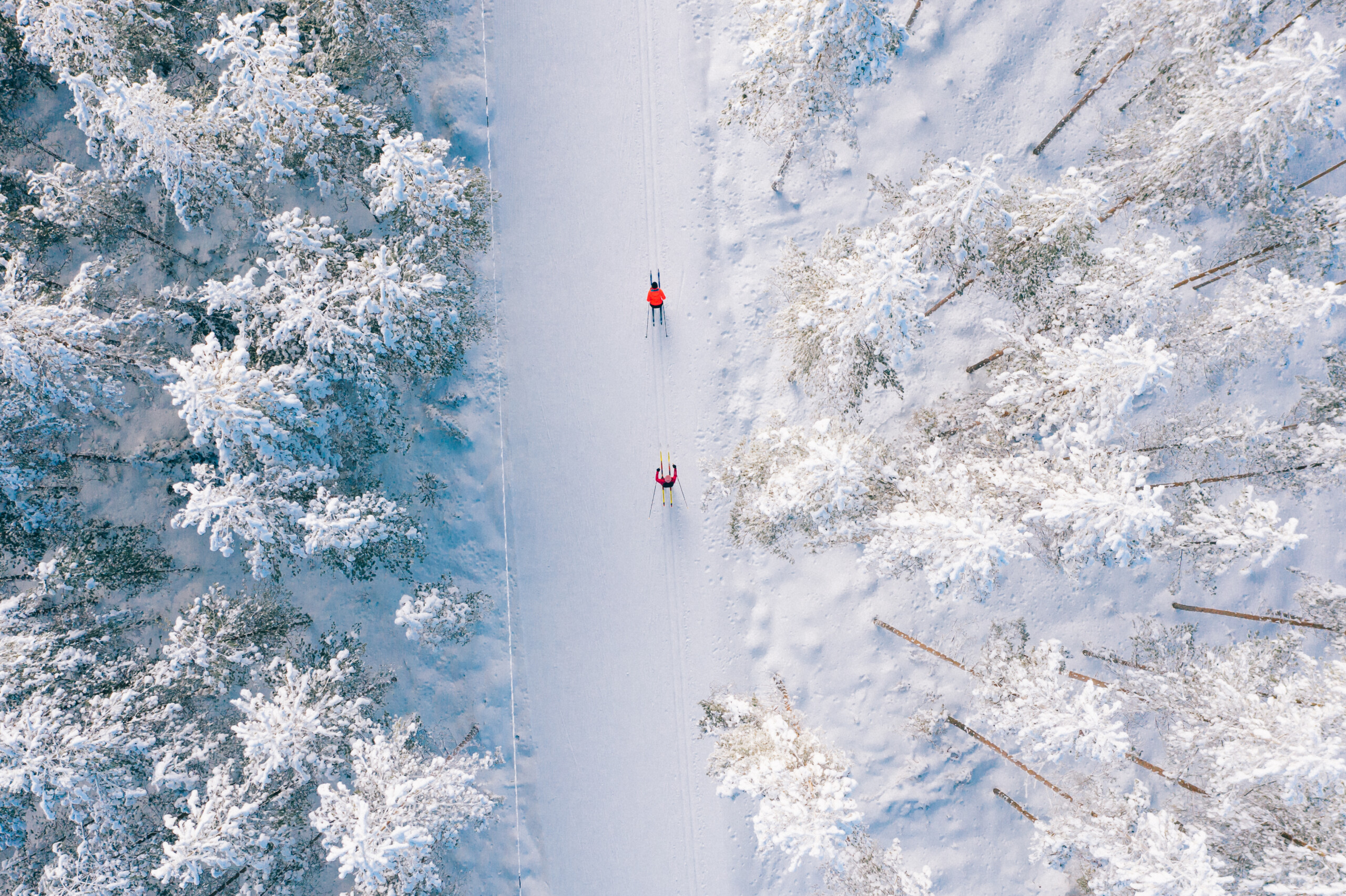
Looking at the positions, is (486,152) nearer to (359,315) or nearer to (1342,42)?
(359,315)

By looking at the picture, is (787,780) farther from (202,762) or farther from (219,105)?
(219,105)

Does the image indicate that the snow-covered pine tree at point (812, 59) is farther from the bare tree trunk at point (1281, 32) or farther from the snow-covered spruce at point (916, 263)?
the bare tree trunk at point (1281, 32)

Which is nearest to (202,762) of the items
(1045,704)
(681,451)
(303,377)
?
(303,377)

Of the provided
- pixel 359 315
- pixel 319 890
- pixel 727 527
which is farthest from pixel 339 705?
pixel 727 527

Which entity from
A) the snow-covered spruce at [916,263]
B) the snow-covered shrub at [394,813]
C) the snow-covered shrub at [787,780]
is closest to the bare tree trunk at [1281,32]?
the snow-covered spruce at [916,263]

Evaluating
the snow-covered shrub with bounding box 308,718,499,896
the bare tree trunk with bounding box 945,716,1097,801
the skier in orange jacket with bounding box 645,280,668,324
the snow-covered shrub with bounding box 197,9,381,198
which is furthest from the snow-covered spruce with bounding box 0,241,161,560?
the bare tree trunk with bounding box 945,716,1097,801
